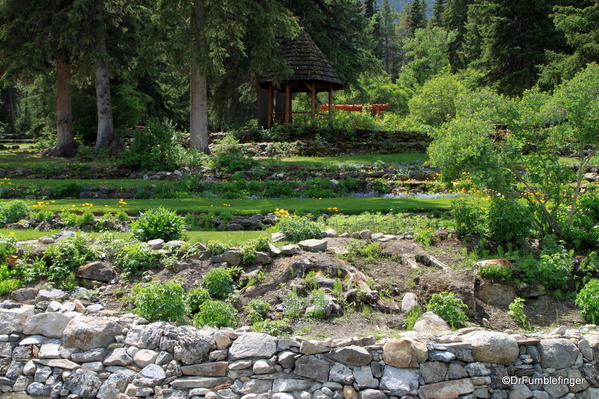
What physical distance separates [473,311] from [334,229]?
9.08ft

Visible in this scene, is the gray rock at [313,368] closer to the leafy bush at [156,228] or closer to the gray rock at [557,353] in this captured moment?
the gray rock at [557,353]

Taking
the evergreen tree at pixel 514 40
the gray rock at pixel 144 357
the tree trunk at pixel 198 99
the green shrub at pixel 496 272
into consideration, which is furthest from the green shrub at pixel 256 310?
the evergreen tree at pixel 514 40

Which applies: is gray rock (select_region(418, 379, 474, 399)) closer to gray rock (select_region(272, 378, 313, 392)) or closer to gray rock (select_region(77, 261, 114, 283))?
gray rock (select_region(272, 378, 313, 392))

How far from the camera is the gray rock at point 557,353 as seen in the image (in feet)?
17.8

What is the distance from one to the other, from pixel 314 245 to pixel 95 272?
299cm

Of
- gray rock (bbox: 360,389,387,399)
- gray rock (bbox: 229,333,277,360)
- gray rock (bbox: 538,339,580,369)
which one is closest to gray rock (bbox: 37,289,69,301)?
gray rock (bbox: 229,333,277,360)

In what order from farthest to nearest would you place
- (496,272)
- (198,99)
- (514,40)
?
1. (514,40)
2. (198,99)
3. (496,272)

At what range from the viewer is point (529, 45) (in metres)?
28.0

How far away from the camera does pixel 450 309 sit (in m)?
5.98

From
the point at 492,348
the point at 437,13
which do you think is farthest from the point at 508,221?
the point at 437,13

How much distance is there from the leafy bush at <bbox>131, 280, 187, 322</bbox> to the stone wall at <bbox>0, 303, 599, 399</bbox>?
0.20 m

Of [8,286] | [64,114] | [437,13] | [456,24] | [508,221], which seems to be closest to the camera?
[8,286]

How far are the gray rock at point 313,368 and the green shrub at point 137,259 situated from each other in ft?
8.99

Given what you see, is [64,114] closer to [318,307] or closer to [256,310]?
[256,310]
